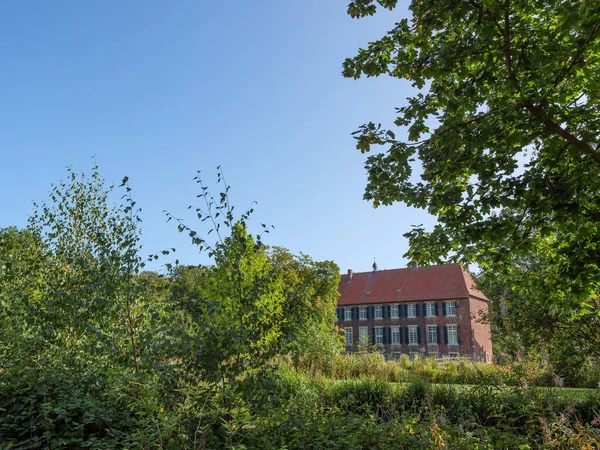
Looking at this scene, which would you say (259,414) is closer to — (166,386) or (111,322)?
(166,386)

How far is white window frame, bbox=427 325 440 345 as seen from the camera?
A: 42.8 m

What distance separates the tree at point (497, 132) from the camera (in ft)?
15.9

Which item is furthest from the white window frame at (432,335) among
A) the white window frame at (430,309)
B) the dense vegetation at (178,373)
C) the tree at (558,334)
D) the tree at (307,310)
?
the dense vegetation at (178,373)

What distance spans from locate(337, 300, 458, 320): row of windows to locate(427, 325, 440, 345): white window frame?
3.80 ft

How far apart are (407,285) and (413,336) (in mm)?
5421

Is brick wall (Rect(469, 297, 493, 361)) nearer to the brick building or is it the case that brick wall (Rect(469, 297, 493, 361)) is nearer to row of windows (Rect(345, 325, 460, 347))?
the brick building

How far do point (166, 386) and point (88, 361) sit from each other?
8.81 feet

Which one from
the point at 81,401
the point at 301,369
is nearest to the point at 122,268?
the point at 81,401

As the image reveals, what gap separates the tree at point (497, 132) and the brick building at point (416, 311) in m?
34.0

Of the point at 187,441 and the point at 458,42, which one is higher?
the point at 458,42

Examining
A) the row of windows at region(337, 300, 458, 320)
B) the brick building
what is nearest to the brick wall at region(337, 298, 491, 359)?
the brick building

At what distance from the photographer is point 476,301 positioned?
44375 mm

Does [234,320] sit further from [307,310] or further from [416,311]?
[416,311]

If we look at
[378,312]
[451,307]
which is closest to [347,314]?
[378,312]
